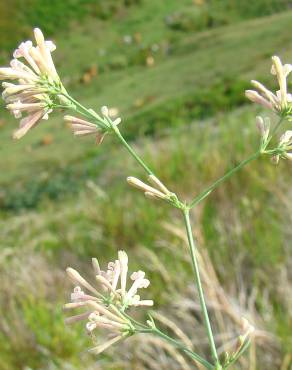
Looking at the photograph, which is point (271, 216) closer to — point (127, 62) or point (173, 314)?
point (173, 314)

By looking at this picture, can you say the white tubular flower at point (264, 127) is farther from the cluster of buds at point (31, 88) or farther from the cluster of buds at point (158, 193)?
the cluster of buds at point (31, 88)

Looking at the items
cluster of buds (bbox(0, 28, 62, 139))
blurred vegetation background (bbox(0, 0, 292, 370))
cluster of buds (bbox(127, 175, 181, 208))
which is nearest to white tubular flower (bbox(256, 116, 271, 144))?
cluster of buds (bbox(127, 175, 181, 208))

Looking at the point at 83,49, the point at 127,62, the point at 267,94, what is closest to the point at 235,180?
the point at 267,94

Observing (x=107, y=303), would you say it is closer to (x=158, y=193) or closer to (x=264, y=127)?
(x=158, y=193)

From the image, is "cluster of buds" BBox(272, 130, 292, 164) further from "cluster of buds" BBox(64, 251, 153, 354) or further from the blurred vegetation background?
the blurred vegetation background

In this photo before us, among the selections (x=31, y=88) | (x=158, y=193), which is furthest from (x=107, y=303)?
(x=31, y=88)
